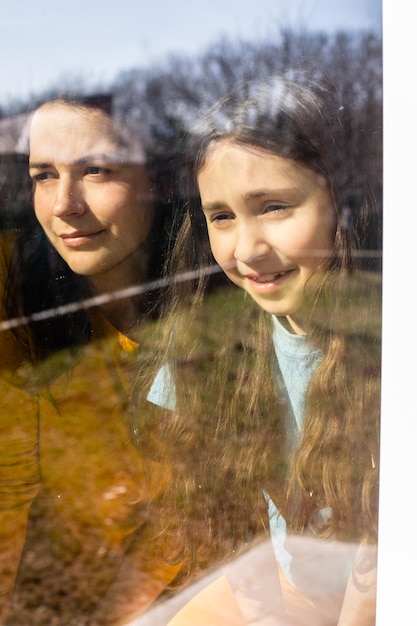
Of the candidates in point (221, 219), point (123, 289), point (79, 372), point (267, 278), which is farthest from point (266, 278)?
point (79, 372)

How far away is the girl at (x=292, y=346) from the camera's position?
101 cm

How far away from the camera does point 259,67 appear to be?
1.00 metres

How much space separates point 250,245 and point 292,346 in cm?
16

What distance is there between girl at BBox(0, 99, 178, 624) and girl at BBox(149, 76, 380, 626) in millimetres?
82

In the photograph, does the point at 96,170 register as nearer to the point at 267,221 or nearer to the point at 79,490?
the point at 267,221

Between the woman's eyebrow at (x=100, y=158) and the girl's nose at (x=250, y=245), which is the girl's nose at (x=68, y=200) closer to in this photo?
the woman's eyebrow at (x=100, y=158)

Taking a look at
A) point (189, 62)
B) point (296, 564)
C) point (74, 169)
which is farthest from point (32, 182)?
point (296, 564)

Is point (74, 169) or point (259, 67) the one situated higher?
point (259, 67)

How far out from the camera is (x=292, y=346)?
42.4 inches

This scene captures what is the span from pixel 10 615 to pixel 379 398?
31.0 inches

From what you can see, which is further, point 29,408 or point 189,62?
point 29,408

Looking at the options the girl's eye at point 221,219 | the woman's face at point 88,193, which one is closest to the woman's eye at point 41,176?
the woman's face at point 88,193

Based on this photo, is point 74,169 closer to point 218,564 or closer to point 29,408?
point 29,408

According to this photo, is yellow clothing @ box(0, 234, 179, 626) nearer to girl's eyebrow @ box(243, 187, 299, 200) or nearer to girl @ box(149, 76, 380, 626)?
girl @ box(149, 76, 380, 626)
